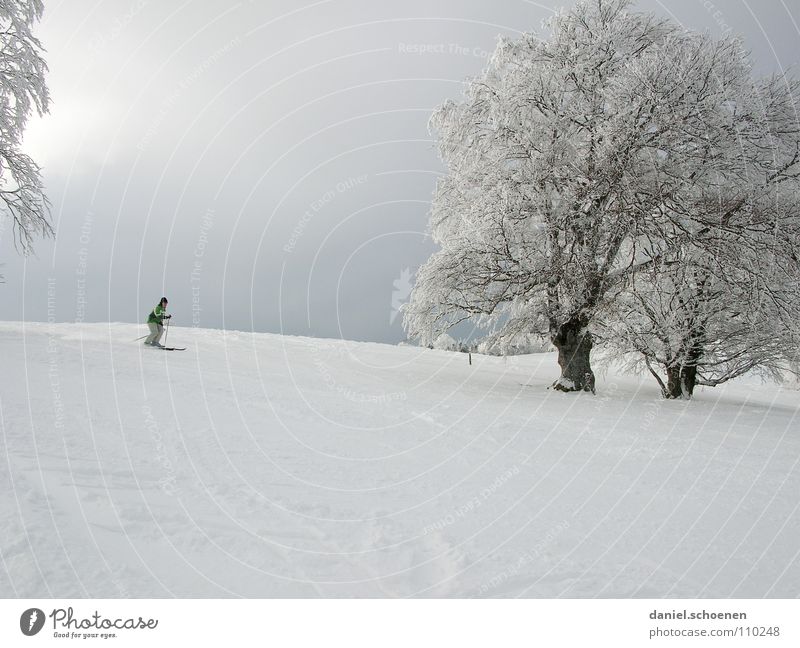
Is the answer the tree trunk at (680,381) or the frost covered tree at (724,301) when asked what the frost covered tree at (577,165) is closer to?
the frost covered tree at (724,301)

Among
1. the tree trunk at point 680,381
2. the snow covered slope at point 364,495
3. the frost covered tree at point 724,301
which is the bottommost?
the snow covered slope at point 364,495

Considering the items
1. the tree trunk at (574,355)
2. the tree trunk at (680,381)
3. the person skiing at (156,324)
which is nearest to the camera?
the tree trunk at (574,355)

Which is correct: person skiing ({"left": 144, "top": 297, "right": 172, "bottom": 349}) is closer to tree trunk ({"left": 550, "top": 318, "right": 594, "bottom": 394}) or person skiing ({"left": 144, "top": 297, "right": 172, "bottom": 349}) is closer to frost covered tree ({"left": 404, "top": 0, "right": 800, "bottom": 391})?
frost covered tree ({"left": 404, "top": 0, "right": 800, "bottom": 391})

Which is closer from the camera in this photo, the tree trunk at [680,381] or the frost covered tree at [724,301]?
the frost covered tree at [724,301]

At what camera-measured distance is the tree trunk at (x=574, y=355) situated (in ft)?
43.7

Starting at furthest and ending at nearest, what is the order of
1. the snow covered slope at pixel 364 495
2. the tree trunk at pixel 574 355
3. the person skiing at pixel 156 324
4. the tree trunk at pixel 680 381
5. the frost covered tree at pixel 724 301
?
the tree trunk at pixel 680 381 → the person skiing at pixel 156 324 → the tree trunk at pixel 574 355 → the frost covered tree at pixel 724 301 → the snow covered slope at pixel 364 495

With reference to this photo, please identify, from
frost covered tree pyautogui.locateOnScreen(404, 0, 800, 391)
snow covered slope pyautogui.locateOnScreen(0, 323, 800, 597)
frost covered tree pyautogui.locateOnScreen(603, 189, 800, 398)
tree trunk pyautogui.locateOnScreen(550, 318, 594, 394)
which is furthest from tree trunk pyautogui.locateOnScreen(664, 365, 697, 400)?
snow covered slope pyautogui.locateOnScreen(0, 323, 800, 597)

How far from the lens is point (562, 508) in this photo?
5.07m

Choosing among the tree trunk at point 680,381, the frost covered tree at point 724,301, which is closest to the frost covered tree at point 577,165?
the frost covered tree at point 724,301

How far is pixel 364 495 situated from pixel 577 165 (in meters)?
10.6

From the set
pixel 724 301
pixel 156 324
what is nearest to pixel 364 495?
pixel 156 324

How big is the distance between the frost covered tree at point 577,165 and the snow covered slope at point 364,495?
410 cm

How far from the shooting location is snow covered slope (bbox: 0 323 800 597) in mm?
3670
